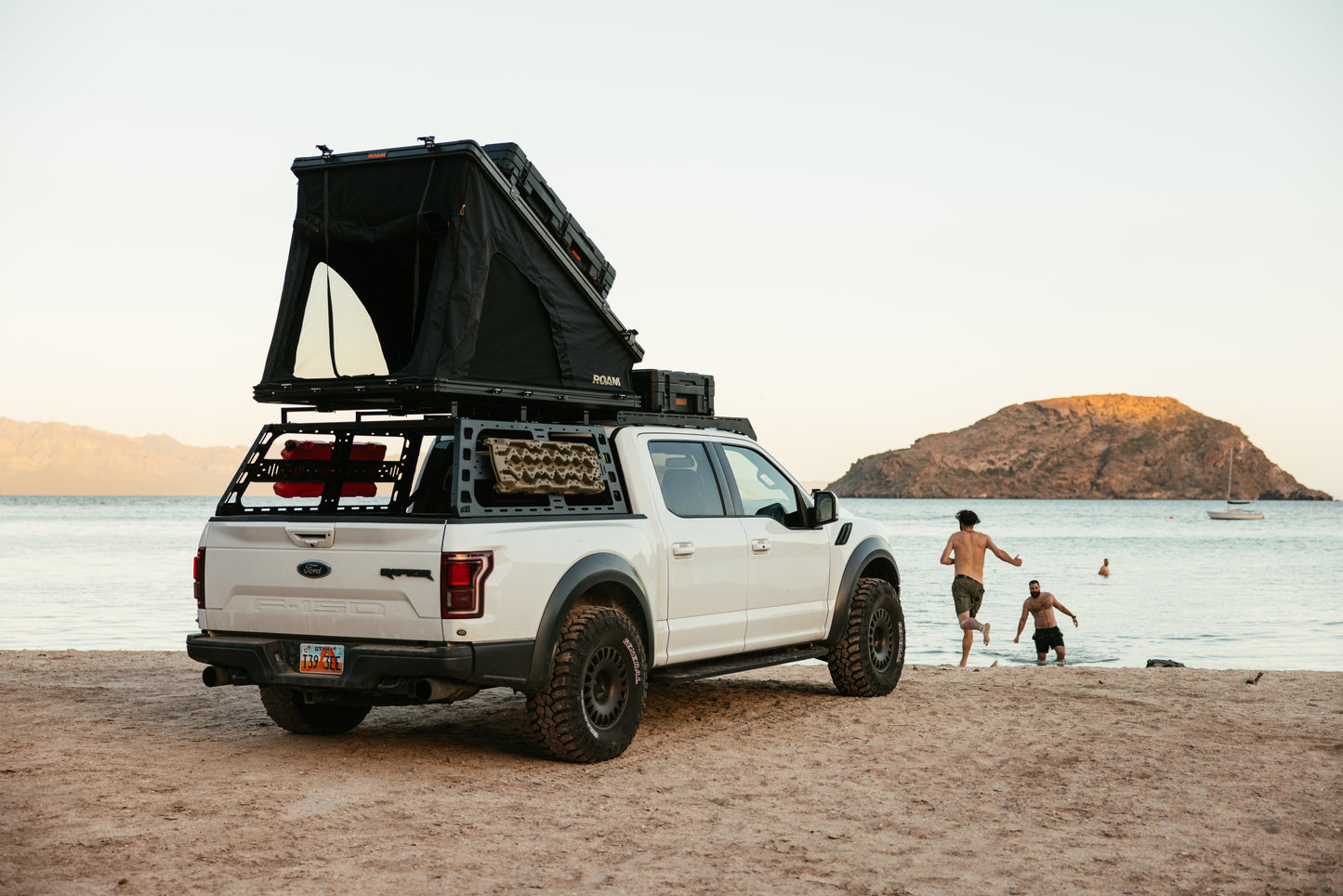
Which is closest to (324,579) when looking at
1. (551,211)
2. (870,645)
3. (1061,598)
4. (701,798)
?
(701,798)

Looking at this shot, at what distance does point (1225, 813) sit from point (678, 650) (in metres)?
3.08

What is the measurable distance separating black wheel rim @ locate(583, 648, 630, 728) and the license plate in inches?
51.3

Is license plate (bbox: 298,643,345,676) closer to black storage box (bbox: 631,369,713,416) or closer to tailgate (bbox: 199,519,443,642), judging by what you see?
tailgate (bbox: 199,519,443,642)

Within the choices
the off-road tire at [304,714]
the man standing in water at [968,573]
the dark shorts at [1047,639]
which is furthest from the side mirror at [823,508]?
the dark shorts at [1047,639]

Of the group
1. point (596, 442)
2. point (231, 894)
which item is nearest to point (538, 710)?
point (596, 442)

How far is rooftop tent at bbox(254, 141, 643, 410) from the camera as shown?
665 centimetres

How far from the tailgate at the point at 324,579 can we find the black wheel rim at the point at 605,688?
1061 mm

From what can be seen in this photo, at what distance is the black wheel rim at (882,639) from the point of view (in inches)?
363

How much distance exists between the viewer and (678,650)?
7379 millimetres

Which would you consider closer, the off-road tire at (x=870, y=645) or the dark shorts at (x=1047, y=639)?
the off-road tire at (x=870, y=645)

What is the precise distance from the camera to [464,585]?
588 cm

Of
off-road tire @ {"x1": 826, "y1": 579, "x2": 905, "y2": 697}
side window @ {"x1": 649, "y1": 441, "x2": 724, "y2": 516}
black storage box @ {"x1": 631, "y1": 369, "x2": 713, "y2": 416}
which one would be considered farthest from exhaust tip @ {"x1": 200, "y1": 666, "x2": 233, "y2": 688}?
off-road tire @ {"x1": 826, "y1": 579, "x2": 905, "y2": 697}

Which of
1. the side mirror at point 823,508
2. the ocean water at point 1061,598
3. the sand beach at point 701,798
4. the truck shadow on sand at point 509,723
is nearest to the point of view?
the sand beach at point 701,798

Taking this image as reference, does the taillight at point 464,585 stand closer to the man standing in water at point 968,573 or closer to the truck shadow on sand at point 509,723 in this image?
the truck shadow on sand at point 509,723
